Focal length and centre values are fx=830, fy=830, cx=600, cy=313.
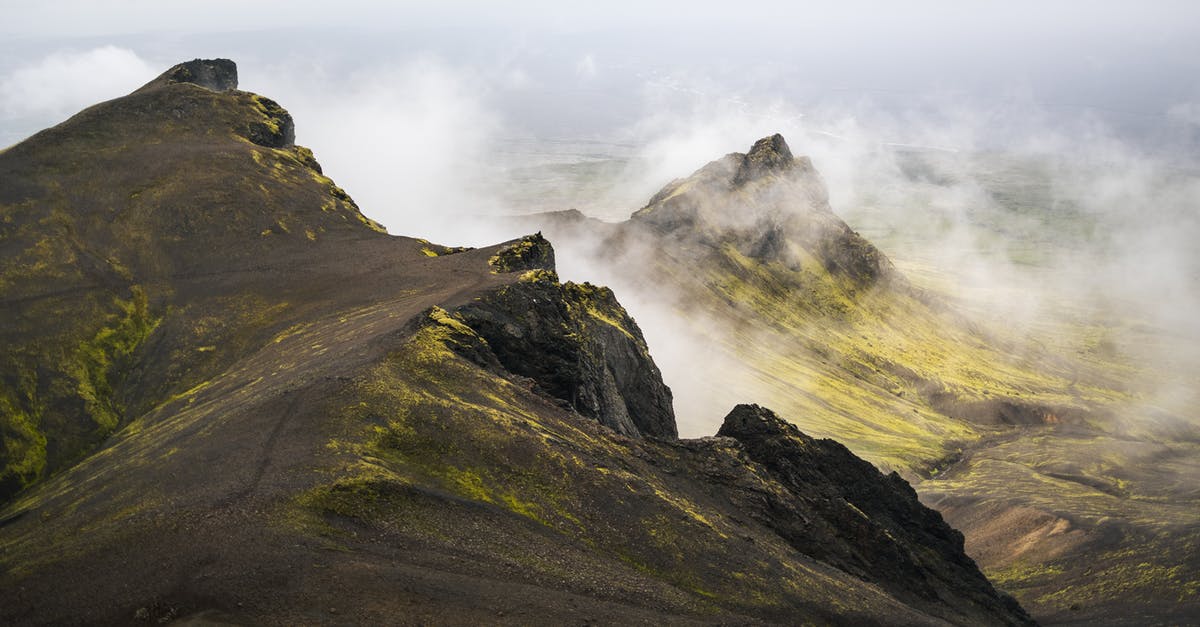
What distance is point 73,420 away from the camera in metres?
78.2

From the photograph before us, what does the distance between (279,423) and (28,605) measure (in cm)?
1934

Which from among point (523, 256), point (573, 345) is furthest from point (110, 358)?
point (573, 345)

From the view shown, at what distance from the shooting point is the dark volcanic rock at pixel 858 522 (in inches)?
3086

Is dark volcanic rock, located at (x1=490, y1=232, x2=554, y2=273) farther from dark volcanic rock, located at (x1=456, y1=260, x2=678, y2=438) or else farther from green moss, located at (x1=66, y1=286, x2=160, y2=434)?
green moss, located at (x1=66, y1=286, x2=160, y2=434)

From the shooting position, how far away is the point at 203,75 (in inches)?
6462

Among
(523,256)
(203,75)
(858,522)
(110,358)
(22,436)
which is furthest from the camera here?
(203,75)

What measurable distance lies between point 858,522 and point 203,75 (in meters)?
149

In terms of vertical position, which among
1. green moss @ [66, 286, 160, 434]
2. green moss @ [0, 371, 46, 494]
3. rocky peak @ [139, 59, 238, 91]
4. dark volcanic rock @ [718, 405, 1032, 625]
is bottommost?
green moss @ [0, 371, 46, 494]

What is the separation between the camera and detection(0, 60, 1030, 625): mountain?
49.7 meters

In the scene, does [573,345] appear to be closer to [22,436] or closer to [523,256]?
[523,256]

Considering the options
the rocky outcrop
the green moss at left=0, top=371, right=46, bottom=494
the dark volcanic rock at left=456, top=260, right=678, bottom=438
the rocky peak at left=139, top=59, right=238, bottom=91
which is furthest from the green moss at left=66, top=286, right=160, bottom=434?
the rocky peak at left=139, top=59, right=238, bottom=91

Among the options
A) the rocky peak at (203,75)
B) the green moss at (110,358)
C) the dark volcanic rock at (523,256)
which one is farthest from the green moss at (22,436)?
the rocky peak at (203,75)

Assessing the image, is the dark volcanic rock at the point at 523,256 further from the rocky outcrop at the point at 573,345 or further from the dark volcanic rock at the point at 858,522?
the dark volcanic rock at the point at 858,522

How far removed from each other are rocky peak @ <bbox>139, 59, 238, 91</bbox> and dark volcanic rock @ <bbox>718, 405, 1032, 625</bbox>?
12157 centimetres
